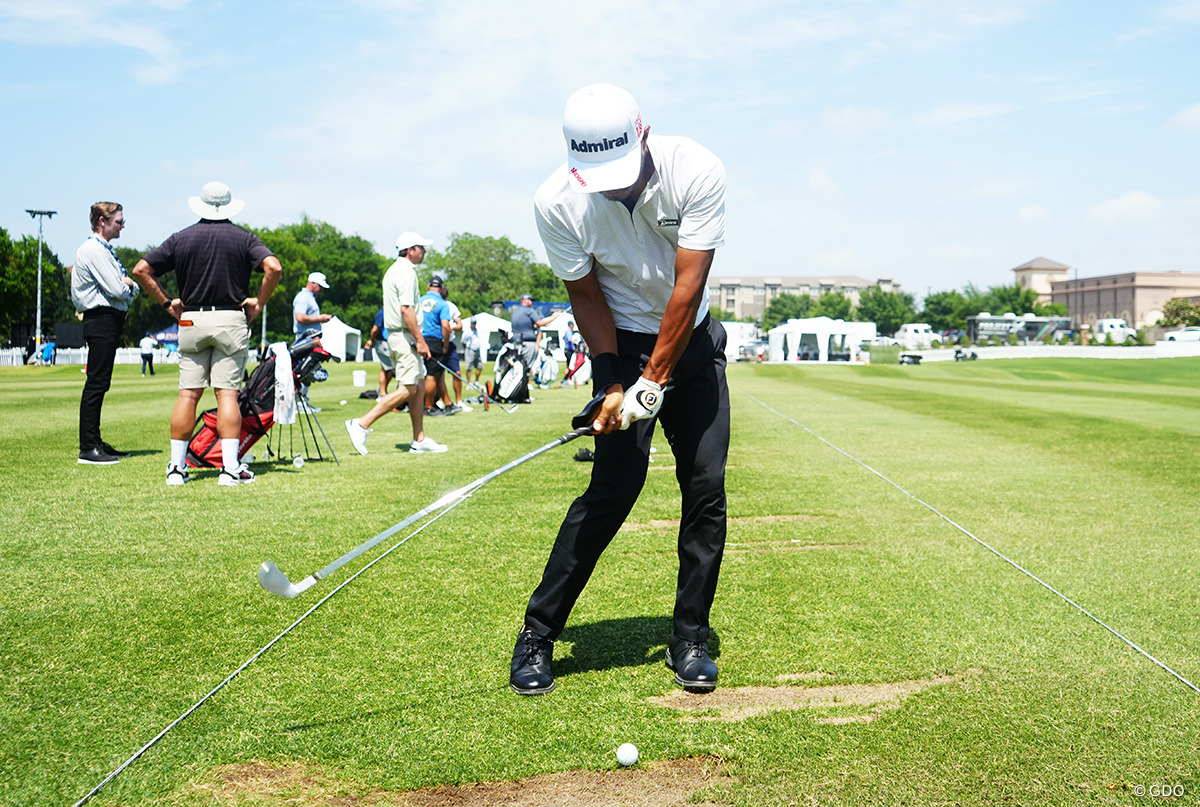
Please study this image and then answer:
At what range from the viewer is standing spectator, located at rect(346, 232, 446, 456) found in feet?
33.1

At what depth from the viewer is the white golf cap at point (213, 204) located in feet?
25.9

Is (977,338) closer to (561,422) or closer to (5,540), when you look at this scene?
(561,422)

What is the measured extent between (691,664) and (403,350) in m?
7.22

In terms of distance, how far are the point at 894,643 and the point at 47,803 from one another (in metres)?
3.11

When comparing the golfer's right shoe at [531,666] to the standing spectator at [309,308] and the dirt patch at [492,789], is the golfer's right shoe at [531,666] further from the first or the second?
the standing spectator at [309,308]

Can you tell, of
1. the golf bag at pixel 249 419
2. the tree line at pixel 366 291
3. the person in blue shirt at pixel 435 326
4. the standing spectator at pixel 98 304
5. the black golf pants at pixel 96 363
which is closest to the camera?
the golf bag at pixel 249 419

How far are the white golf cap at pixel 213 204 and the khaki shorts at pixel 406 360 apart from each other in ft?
8.15

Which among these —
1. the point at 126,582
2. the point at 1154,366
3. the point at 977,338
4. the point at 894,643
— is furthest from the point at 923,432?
the point at 977,338

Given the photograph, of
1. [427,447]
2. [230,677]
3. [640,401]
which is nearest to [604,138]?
[640,401]

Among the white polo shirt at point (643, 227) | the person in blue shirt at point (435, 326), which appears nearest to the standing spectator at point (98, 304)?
the person in blue shirt at point (435, 326)

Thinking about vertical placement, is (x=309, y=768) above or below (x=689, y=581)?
below

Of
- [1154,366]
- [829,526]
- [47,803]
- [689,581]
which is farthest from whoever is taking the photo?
[1154,366]

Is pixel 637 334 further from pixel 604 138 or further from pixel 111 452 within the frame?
pixel 111 452

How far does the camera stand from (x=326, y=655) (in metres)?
3.79
